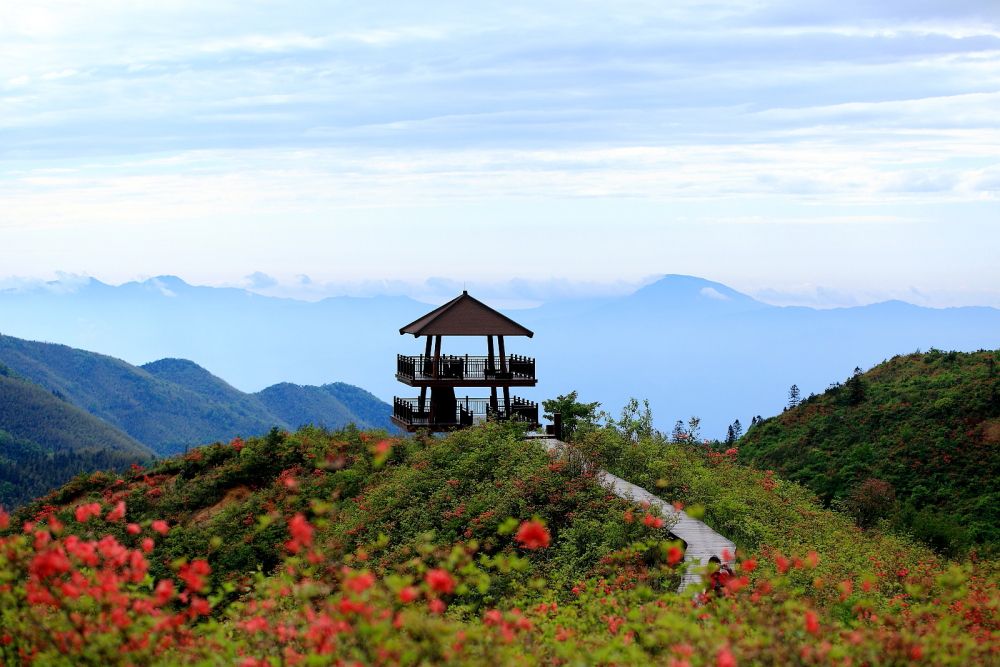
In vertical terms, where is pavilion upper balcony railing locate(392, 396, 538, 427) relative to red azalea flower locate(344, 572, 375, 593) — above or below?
below

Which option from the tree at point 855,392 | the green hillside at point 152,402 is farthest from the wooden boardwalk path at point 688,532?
the green hillside at point 152,402

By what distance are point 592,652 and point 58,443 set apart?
135818mm

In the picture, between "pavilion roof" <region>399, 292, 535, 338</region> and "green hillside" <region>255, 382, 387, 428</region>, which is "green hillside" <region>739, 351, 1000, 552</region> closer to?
"pavilion roof" <region>399, 292, 535, 338</region>

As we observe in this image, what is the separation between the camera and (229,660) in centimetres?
877

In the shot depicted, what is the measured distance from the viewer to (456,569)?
1533 cm

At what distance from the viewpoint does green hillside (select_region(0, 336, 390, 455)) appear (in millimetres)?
176875

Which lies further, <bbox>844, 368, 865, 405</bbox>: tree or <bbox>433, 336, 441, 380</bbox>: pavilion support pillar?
<bbox>844, 368, 865, 405</bbox>: tree

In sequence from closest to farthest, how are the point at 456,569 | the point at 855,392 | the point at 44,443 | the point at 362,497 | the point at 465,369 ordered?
the point at 456,569, the point at 362,497, the point at 465,369, the point at 855,392, the point at 44,443

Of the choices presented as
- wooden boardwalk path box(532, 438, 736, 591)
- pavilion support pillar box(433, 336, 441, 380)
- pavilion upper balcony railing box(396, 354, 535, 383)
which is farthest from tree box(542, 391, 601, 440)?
wooden boardwalk path box(532, 438, 736, 591)

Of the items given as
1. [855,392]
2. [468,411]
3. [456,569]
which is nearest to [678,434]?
[468,411]

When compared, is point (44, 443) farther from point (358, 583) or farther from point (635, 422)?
point (358, 583)

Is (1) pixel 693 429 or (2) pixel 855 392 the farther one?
(2) pixel 855 392

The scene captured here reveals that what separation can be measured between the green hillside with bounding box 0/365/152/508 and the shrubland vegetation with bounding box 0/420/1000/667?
87.0 meters

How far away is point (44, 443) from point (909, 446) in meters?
120
